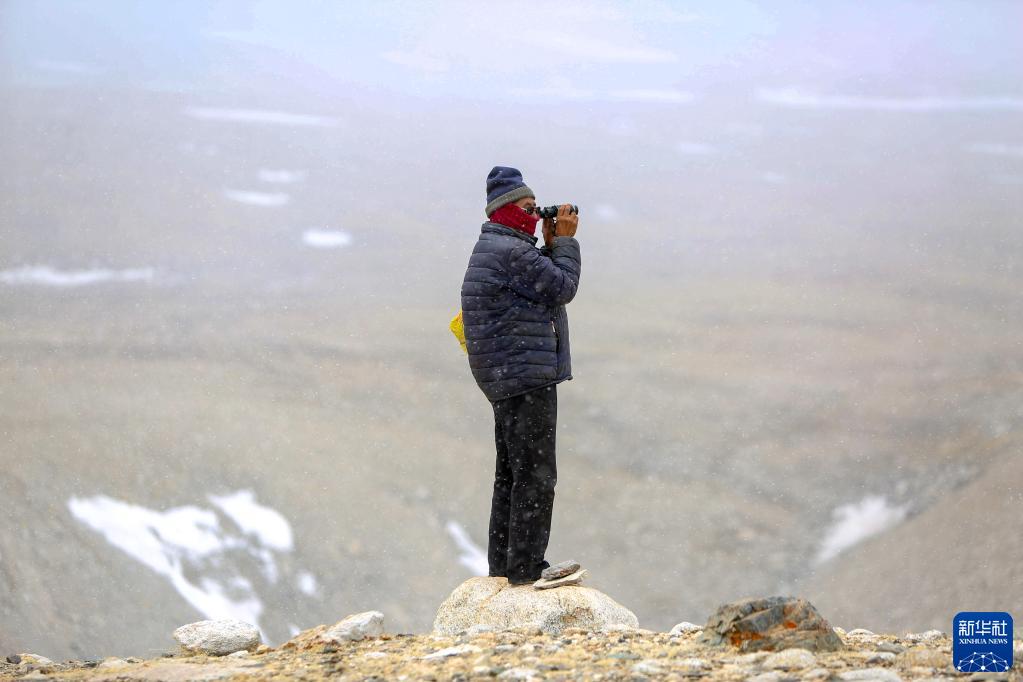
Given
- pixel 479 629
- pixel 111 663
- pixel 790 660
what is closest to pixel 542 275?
pixel 479 629

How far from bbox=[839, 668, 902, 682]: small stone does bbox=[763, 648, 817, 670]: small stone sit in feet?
0.66

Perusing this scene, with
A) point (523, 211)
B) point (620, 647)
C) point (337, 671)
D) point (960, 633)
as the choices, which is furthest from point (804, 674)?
point (523, 211)

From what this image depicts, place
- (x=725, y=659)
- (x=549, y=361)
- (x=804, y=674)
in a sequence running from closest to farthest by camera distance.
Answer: (x=804, y=674)
(x=725, y=659)
(x=549, y=361)

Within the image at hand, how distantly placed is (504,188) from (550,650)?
2209 millimetres

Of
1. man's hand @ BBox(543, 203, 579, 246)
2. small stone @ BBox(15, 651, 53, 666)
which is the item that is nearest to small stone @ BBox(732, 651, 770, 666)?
man's hand @ BBox(543, 203, 579, 246)

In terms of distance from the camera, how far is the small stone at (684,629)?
4691 mm

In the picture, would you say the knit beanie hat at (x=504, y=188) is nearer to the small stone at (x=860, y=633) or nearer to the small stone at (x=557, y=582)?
the small stone at (x=557, y=582)

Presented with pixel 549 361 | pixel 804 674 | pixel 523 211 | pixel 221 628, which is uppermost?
pixel 523 211

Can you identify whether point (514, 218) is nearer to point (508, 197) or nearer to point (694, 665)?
point (508, 197)

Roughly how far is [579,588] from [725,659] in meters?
1.41

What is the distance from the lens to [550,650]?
4.25 m

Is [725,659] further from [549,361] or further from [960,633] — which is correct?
[549,361]

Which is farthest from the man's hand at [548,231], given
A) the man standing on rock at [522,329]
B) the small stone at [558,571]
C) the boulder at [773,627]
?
the boulder at [773,627]

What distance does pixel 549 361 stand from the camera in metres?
5.04
